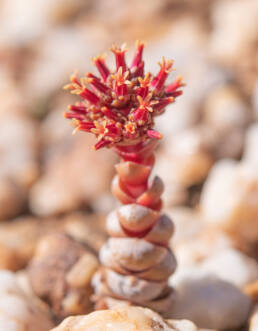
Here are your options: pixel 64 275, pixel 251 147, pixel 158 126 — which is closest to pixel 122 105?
pixel 64 275

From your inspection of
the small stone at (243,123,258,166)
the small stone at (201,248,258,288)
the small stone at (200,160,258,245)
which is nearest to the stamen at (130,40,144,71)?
the small stone at (201,248,258,288)

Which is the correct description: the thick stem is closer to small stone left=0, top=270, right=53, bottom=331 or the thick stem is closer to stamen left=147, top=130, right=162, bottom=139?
stamen left=147, top=130, right=162, bottom=139

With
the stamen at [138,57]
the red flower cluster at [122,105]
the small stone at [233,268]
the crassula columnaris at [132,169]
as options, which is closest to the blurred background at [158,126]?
the small stone at [233,268]

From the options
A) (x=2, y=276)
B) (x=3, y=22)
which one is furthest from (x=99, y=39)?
(x=2, y=276)

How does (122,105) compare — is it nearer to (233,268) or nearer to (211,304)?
(211,304)

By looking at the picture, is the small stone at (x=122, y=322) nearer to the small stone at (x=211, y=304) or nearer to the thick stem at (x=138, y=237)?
the thick stem at (x=138, y=237)
